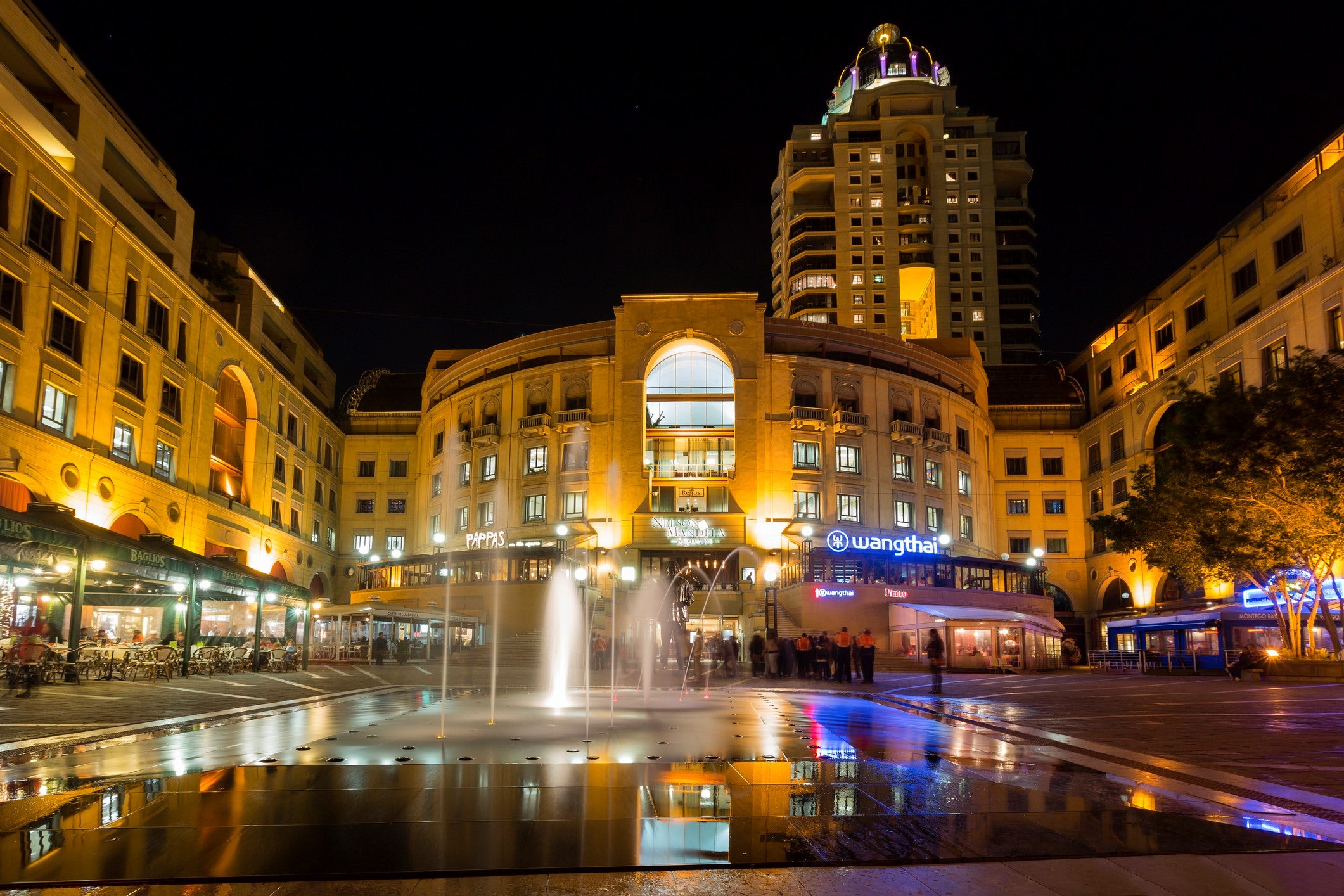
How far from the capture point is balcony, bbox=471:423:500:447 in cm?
6191

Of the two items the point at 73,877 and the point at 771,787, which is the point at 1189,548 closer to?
the point at 771,787

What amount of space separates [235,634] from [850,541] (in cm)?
3194

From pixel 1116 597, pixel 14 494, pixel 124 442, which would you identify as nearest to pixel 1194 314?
pixel 1116 597

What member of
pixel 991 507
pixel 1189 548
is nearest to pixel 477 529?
pixel 991 507

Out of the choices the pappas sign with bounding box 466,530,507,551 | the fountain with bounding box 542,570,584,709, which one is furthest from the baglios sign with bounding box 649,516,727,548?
the pappas sign with bounding box 466,530,507,551

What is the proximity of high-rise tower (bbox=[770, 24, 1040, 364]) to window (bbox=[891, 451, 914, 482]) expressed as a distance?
146 feet

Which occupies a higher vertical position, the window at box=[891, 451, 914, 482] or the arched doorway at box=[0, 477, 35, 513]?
the window at box=[891, 451, 914, 482]

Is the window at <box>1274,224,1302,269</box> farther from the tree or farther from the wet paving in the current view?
the wet paving

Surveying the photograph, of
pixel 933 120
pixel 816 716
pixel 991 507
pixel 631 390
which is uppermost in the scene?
pixel 933 120

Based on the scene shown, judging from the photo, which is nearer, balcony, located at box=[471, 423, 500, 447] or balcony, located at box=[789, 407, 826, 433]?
balcony, located at box=[789, 407, 826, 433]

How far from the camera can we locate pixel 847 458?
5859 cm

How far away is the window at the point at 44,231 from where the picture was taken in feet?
96.8

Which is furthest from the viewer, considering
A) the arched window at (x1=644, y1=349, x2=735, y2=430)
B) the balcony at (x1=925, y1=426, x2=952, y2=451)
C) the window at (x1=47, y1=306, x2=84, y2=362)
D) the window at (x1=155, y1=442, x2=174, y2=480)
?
the balcony at (x1=925, y1=426, x2=952, y2=451)

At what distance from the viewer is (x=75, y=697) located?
62.0 feet
